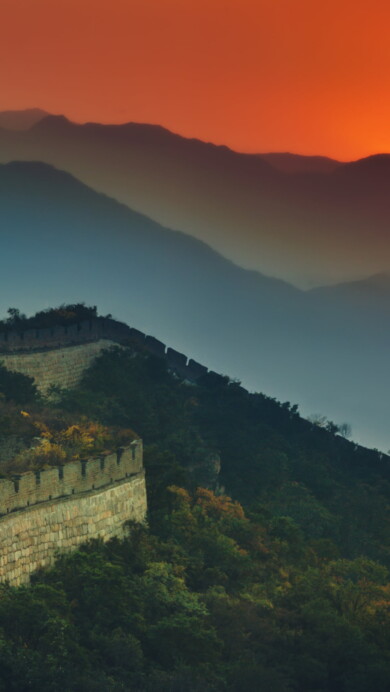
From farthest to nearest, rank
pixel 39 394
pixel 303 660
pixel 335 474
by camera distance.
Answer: pixel 335 474
pixel 39 394
pixel 303 660

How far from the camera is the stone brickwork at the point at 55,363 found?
68.7 m

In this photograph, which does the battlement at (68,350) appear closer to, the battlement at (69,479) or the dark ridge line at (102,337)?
the dark ridge line at (102,337)

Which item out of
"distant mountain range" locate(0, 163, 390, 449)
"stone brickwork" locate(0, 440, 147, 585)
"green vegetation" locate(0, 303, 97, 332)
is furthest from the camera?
"distant mountain range" locate(0, 163, 390, 449)

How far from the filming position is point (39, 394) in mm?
67375

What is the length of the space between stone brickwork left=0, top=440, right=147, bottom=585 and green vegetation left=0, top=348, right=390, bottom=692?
0.49 m

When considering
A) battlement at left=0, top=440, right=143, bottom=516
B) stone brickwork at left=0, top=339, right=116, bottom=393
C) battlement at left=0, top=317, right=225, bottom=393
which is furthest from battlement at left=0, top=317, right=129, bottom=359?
battlement at left=0, top=440, right=143, bottom=516

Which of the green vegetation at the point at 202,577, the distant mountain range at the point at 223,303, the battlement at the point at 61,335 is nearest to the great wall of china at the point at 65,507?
the green vegetation at the point at 202,577

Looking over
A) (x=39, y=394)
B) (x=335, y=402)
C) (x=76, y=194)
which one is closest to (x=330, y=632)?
(x=39, y=394)

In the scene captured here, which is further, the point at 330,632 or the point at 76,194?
the point at 76,194

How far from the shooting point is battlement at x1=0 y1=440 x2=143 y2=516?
1820 inches

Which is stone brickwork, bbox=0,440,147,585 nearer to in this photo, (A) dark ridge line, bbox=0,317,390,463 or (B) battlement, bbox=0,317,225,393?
(B) battlement, bbox=0,317,225,393

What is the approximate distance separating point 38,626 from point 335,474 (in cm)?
3432

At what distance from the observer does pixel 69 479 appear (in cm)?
4906

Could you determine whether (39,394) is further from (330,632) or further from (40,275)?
(40,275)
